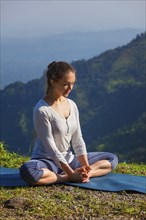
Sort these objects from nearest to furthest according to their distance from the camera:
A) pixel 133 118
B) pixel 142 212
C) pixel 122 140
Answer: pixel 142 212
pixel 122 140
pixel 133 118

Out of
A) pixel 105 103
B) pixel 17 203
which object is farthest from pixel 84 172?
pixel 105 103

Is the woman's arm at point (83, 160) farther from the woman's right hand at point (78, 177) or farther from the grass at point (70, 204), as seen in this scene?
the grass at point (70, 204)

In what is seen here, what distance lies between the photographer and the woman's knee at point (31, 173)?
620 cm

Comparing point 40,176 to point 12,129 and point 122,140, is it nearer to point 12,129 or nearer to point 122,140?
point 122,140

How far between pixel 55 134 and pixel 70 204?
119 centimetres

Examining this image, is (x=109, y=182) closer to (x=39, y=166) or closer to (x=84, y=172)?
(x=84, y=172)

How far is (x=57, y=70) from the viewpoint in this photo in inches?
246

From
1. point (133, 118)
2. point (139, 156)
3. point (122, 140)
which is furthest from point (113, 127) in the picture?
point (139, 156)

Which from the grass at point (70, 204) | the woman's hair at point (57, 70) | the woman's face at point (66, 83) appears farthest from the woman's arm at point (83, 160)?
the woman's hair at point (57, 70)

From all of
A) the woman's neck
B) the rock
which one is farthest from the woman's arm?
the rock

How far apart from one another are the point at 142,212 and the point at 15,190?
151 centimetres

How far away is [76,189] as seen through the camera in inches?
240

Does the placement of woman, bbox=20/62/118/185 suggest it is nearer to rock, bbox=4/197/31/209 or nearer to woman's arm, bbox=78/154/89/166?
woman's arm, bbox=78/154/89/166

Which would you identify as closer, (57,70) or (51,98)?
(57,70)
